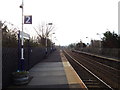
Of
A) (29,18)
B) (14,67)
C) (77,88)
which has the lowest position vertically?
(77,88)

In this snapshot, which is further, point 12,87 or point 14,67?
point 14,67

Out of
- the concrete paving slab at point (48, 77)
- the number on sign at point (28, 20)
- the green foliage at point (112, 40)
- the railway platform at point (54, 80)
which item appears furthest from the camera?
the green foliage at point (112, 40)

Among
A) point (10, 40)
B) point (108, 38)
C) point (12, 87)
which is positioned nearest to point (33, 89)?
point (12, 87)

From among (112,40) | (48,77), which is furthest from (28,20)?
(112,40)

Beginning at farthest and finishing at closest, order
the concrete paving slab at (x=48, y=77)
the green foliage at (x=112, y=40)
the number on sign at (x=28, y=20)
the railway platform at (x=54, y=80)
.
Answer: the green foliage at (x=112, y=40) → the number on sign at (x=28, y=20) → the concrete paving slab at (x=48, y=77) → the railway platform at (x=54, y=80)

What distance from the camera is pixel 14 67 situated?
13.2 meters

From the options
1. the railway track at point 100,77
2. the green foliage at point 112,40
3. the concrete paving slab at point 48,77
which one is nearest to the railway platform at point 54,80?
the concrete paving slab at point 48,77

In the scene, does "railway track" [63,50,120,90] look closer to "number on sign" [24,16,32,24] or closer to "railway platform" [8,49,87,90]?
"railway platform" [8,49,87,90]

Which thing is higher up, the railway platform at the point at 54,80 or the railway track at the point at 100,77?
the railway platform at the point at 54,80

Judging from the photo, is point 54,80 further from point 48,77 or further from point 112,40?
point 112,40

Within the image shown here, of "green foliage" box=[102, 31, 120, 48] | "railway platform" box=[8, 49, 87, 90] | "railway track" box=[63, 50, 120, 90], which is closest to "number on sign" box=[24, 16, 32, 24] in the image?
"railway platform" box=[8, 49, 87, 90]

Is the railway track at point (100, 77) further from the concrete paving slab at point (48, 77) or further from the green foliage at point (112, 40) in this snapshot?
the green foliage at point (112, 40)

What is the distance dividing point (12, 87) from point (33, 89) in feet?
3.79

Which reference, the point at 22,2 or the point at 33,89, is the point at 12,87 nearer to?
the point at 33,89
